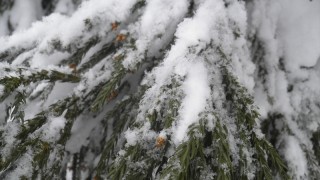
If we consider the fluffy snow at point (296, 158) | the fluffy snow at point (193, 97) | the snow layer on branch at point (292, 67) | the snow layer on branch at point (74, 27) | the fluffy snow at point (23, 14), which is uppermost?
the fluffy snow at point (23, 14)

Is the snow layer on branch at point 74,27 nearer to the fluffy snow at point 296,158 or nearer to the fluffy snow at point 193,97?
the fluffy snow at point 193,97

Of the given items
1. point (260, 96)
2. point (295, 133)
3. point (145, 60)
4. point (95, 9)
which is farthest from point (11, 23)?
point (295, 133)

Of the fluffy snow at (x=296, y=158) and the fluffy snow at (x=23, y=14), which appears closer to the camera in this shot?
the fluffy snow at (x=296, y=158)

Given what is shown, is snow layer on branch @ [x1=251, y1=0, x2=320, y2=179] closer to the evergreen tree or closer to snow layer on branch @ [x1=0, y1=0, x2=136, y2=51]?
the evergreen tree

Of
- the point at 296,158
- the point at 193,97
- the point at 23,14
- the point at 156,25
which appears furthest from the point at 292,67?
the point at 23,14

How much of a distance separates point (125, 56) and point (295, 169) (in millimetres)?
1072

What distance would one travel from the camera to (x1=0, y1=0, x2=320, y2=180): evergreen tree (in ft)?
4.56

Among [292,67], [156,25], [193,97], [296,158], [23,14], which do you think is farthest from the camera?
[23,14]

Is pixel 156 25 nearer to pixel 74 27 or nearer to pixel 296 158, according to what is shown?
pixel 74 27

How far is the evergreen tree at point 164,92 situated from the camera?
139cm

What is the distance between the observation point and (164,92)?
148cm

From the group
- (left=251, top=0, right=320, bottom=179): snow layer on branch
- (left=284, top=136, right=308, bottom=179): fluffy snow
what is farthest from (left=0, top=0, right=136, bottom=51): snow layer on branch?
(left=284, top=136, right=308, bottom=179): fluffy snow

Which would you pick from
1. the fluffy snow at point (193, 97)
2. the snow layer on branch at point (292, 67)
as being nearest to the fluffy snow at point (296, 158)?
the snow layer on branch at point (292, 67)

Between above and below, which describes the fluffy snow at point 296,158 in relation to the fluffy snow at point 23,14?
below
